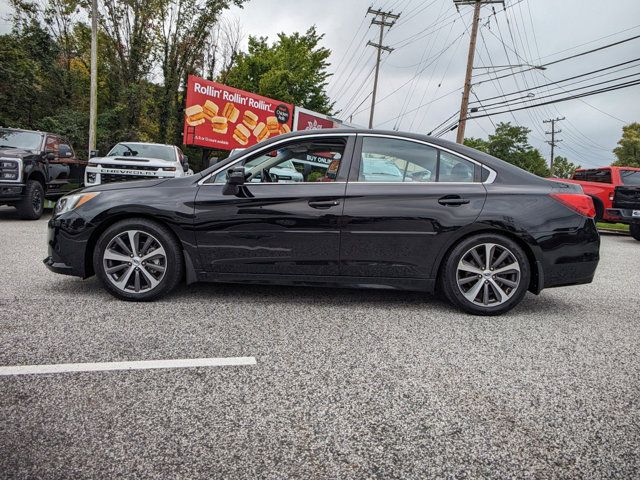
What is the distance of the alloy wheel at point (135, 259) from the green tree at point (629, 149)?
7033 cm

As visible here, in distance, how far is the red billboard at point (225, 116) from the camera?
2011 centimetres

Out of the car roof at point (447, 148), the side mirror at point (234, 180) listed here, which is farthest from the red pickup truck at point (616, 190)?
the side mirror at point (234, 180)

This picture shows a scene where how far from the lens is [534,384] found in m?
2.70

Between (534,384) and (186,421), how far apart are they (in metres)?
1.96

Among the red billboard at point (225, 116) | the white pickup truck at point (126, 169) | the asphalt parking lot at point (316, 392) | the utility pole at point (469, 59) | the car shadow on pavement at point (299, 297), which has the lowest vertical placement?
the asphalt parking lot at point (316, 392)

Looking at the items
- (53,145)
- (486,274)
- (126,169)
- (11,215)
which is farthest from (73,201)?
(11,215)

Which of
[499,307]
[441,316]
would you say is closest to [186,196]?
[441,316]

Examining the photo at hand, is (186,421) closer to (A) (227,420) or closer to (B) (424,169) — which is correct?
(A) (227,420)

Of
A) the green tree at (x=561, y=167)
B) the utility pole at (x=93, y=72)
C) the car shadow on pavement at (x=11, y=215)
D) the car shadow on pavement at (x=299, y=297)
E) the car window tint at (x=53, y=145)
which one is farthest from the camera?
the green tree at (x=561, y=167)

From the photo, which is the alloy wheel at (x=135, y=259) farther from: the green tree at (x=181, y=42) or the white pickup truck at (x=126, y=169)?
the green tree at (x=181, y=42)

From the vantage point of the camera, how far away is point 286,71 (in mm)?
31719

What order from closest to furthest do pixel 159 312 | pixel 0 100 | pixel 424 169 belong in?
pixel 159 312
pixel 424 169
pixel 0 100

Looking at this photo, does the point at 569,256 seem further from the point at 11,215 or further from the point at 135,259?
the point at 11,215

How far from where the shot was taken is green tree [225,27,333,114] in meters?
31.7
